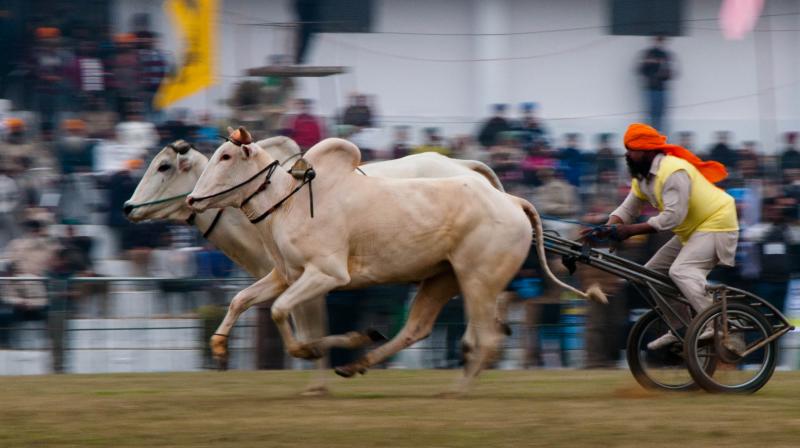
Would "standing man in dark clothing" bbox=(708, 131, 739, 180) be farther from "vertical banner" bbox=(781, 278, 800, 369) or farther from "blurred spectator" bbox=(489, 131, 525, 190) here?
"vertical banner" bbox=(781, 278, 800, 369)

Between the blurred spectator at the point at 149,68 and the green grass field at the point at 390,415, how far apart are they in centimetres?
679

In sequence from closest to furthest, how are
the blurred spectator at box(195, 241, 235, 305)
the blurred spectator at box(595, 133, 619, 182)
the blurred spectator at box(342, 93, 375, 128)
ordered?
the blurred spectator at box(195, 241, 235, 305) → the blurred spectator at box(595, 133, 619, 182) → the blurred spectator at box(342, 93, 375, 128)

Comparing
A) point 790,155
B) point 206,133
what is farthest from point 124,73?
point 790,155

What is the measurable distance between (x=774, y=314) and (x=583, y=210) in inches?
236

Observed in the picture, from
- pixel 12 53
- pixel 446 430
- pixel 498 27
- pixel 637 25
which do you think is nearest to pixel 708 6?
pixel 637 25

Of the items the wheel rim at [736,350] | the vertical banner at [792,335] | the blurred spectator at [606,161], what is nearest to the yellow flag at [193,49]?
the blurred spectator at [606,161]

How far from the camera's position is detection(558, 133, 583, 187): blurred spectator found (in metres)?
17.4

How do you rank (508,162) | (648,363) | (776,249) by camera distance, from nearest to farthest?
(648,363) < (776,249) < (508,162)

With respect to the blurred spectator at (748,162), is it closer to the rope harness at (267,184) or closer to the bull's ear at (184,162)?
the bull's ear at (184,162)

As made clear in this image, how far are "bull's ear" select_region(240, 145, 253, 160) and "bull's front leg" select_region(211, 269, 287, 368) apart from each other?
2.94 feet

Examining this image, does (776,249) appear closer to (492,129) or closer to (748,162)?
(748,162)

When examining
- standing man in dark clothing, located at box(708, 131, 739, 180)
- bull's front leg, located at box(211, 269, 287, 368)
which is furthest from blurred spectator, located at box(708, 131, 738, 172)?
bull's front leg, located at box(211, 269, 287, 368)

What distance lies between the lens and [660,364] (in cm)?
1081

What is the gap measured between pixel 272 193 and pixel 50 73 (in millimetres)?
8337
